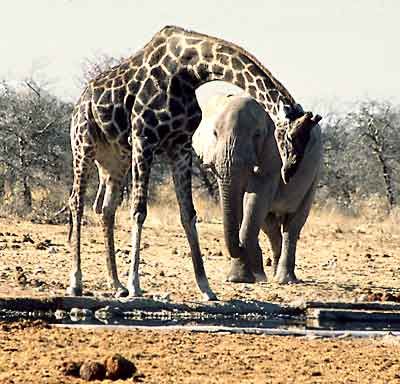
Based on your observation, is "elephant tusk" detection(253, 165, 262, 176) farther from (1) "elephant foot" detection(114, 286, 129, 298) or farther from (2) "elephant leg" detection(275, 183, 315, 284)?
(1) "elephant foot" detection(114, 286, 129, 298)

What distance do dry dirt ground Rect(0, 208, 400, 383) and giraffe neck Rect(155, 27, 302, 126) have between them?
221 cm

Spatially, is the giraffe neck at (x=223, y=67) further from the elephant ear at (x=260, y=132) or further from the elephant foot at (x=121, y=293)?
the elephant ear at (x=260, y=132)

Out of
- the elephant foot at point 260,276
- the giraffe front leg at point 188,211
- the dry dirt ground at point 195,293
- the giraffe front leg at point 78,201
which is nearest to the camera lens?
the dry dirt ground at point 195,293

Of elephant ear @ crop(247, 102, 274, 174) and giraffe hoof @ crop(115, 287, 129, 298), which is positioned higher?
elephant ear @ crop(247, 102, 274, 174)

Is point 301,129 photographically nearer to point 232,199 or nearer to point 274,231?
point 232,199

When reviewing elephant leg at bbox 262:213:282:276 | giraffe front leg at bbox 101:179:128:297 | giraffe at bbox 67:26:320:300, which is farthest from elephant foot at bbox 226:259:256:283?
giraffe at bbox 67:26:320:300

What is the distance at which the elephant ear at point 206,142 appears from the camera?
1630cm

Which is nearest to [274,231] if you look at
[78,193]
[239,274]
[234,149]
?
[234,149]

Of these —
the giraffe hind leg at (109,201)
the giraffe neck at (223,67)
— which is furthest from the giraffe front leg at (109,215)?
the giraffe neck at (223,67)

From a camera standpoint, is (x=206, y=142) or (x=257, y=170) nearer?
(x=257, y=170)

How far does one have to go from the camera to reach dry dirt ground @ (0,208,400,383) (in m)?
8.20

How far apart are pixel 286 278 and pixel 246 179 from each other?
137 centimetres

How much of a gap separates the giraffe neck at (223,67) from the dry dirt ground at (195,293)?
7.25 ft

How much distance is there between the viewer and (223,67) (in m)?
12.4
